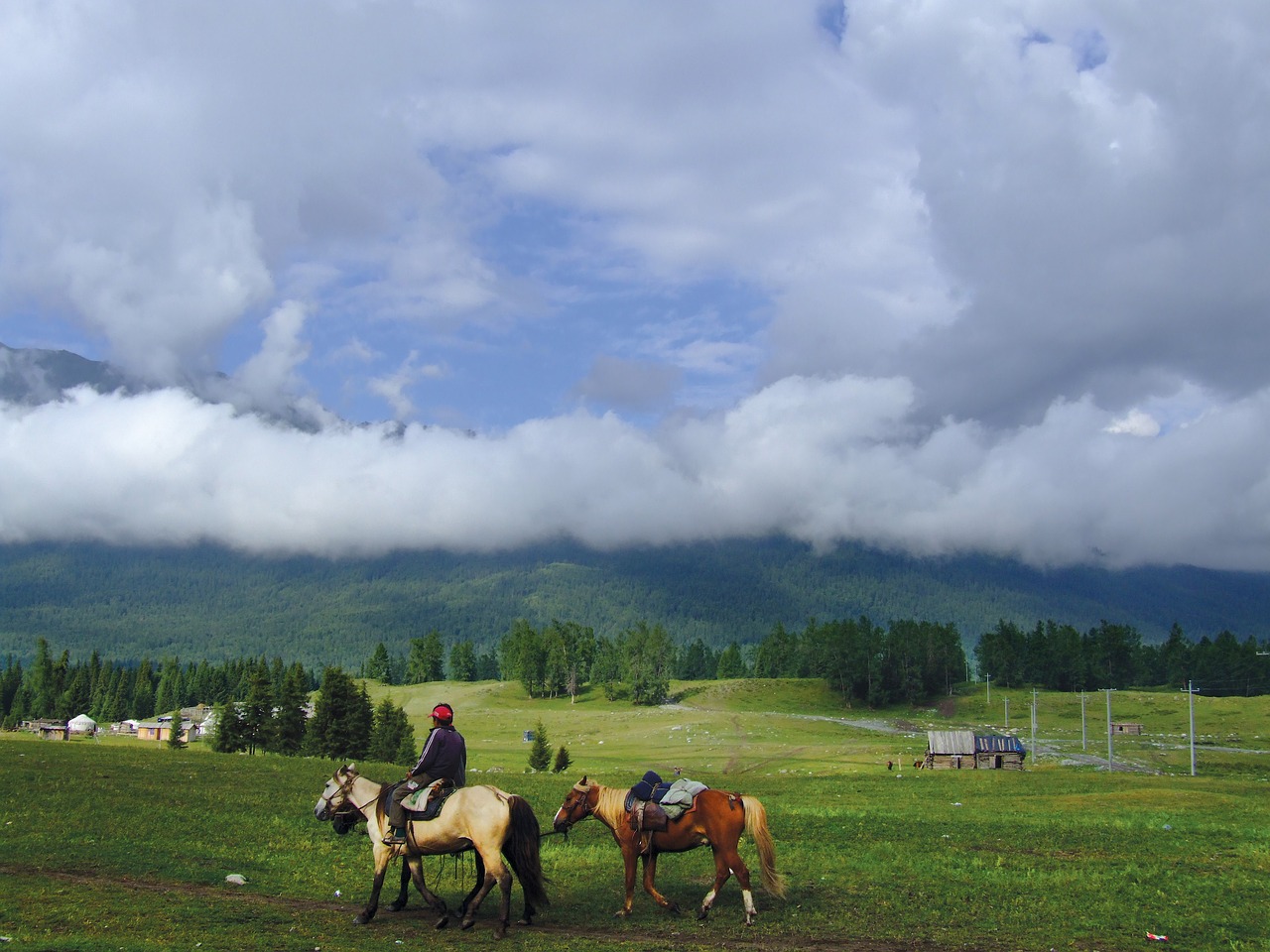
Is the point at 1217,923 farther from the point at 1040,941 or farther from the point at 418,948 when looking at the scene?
the point at 418,948

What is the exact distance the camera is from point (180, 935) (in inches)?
614

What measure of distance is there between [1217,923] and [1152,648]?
20557 cm

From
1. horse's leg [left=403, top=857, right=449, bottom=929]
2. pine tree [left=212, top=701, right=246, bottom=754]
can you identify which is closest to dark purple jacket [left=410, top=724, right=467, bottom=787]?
horse's leg [left=403, top=857, right=449, bottom=929]

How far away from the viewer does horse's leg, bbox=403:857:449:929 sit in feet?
56.7

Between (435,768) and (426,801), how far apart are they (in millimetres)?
756

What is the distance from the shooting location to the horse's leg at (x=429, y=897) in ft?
56.7

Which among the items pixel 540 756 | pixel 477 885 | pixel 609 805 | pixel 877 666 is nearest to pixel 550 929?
pixel 477 885

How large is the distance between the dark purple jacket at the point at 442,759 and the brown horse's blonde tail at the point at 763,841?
5701 millimetres

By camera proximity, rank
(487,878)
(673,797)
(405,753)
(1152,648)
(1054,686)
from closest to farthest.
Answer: (487,878) < (673,797) < (405,753) < (1054,686) < (1152,648)

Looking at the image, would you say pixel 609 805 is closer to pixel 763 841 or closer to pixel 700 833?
pixel 700 833

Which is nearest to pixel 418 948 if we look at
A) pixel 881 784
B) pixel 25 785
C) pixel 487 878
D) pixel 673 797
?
pixel 487 878

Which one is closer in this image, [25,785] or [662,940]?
[662,940]

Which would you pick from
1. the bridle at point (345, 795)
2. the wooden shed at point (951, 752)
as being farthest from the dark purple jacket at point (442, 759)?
the wooden shed at point (951, 752)

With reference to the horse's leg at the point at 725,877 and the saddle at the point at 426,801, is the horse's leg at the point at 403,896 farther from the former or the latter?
the horse's leg at the point at 725,877
